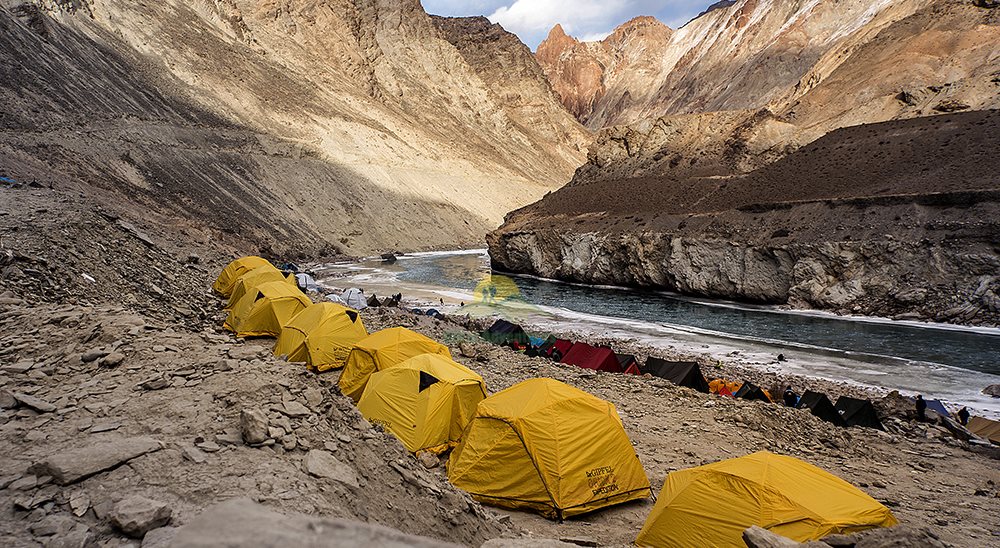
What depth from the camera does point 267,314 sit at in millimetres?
14875

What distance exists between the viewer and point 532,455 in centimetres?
741

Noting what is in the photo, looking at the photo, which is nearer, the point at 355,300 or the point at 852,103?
the point at 355,300

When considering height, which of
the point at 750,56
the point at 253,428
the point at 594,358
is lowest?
the point at 594,358

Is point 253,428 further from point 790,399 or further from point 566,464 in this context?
point 790,399

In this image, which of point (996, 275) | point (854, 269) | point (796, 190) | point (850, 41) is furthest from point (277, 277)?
point (850, 41)

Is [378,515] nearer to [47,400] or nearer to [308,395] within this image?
[308,395]

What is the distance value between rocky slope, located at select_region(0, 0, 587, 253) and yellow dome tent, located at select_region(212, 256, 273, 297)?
13334 millimetres

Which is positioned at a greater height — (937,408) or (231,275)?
(937,408)

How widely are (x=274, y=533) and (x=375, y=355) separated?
9.23 metres

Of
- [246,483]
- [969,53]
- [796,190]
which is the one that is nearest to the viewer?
[246,483]

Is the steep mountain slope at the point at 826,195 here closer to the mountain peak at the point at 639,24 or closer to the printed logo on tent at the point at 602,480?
the printed logo on tent at the point at 602,480

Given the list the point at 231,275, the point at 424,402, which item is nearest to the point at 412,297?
the point at 231,275

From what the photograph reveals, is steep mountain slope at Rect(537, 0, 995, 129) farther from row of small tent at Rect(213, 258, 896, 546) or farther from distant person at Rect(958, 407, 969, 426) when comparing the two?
row of small tent at Rect(213, 258, 896, 546)

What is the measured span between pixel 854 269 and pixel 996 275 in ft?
18.8
